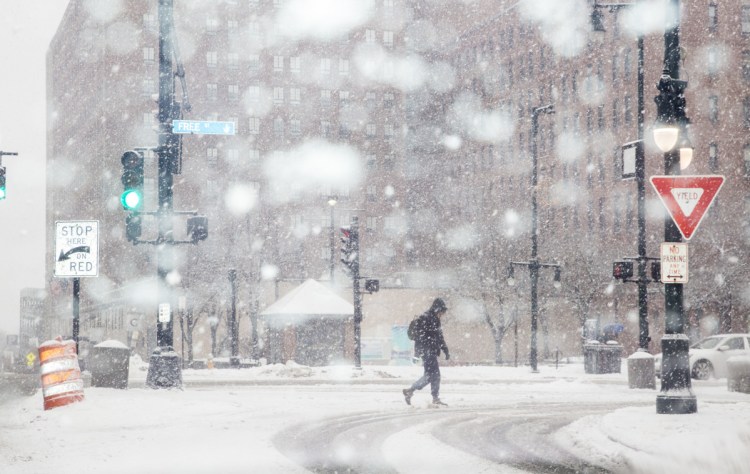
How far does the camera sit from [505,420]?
16.0 meters

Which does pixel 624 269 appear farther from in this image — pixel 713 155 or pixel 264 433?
pixel 713 155

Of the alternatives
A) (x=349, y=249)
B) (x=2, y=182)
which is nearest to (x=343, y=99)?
(x=349, y=249)

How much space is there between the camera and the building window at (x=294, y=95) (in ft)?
343

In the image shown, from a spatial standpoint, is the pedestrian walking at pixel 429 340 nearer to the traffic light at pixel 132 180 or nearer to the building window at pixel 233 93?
the traffic light at pixel 132 180

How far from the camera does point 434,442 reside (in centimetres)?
1267

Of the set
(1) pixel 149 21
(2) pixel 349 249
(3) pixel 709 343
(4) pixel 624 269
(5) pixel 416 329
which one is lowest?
(3) pixel 709 343

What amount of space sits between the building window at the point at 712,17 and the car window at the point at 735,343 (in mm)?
42679

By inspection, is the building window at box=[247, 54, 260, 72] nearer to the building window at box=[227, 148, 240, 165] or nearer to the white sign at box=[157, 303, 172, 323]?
the building window at box=[227, 148, 240, 165]

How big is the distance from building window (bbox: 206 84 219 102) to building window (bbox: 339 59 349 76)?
13.1 m

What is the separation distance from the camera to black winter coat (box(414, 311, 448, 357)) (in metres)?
18.0

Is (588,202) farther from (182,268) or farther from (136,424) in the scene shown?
(136,424)

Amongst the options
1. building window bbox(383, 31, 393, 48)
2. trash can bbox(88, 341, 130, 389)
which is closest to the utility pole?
trash can bbox(88, 341, 130, 389)

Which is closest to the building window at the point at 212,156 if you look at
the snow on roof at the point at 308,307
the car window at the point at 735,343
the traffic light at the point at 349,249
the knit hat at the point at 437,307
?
the snow on roof at the point at 308,307

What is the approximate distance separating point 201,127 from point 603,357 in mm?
17625
